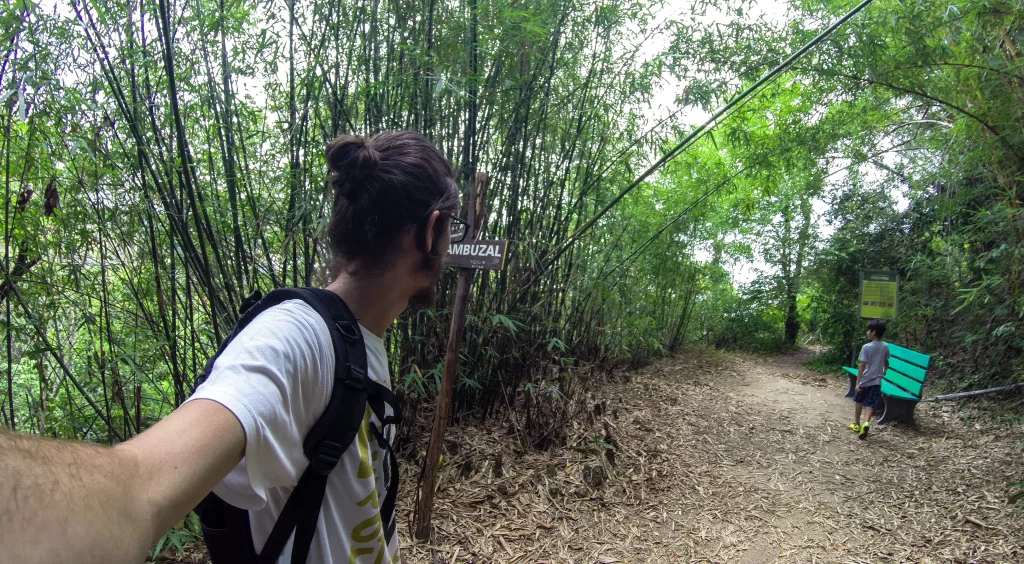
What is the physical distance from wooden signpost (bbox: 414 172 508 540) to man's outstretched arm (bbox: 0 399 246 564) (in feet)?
4.05

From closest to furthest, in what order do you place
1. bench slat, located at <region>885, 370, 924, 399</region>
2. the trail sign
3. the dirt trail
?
1. the trail sign
2. the dirt trail
3. bench slat, located at <region>885, 370, 924, 399</region>

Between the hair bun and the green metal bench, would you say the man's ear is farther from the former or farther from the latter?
the green metal bench

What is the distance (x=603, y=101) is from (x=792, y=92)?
162 cm

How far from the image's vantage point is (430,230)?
794 mm

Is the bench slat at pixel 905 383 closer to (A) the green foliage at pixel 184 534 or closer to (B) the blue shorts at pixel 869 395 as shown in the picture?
(B) the blue shorts at pixel 869 395

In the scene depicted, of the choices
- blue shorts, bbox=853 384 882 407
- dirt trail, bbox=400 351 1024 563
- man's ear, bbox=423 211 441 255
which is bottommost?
dirt trail, bbox=400 351 1024 563

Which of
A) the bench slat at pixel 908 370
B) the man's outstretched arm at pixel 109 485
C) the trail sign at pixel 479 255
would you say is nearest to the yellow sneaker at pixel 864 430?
the bench slat at pixel 908 370

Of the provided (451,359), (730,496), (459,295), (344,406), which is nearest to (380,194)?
(344,406)

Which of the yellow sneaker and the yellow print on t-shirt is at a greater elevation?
the yellow print on t-shirt

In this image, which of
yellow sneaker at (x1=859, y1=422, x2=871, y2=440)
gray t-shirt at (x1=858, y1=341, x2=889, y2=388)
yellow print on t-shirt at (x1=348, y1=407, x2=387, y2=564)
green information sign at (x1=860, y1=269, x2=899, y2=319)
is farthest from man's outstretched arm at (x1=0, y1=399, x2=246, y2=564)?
green information sign at (x1=860, y1=269, x2=899, y2=319)

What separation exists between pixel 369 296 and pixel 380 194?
6.1 inches

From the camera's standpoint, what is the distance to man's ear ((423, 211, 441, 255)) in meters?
0.79

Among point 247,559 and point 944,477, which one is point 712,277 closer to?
point 944,477

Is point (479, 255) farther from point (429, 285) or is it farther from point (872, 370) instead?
point (872, 370)
